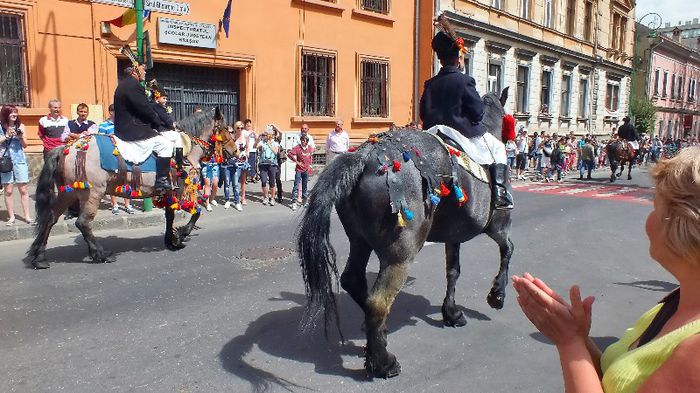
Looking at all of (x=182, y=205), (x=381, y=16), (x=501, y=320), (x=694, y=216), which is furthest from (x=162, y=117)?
(x=381, y=16)

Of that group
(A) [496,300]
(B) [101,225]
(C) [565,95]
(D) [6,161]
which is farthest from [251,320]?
(C) [565,95]

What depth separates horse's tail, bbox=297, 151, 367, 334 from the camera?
11.8 ft

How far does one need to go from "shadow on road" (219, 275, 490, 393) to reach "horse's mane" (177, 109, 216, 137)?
3286mm

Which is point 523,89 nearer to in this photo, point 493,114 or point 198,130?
point 198,130

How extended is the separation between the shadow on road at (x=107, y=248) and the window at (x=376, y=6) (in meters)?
12.3

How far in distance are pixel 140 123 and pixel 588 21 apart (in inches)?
1226

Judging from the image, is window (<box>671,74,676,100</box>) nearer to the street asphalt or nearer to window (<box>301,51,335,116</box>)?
window (<box>301,51,335,116</box>)

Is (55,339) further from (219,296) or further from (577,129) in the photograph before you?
(577,129)

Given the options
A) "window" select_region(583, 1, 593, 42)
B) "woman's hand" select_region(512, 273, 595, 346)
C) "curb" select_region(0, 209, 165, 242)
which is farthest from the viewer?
"window" select_region(583, 1, 593, 42)

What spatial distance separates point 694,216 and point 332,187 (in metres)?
2.47

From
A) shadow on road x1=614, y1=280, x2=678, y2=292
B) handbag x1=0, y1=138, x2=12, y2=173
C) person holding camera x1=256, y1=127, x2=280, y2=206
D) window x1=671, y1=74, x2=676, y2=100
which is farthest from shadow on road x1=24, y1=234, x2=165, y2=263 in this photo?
window x1=671, y1=74, x2=676, y2=100

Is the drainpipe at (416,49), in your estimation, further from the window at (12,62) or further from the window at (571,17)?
the window at (571,17)

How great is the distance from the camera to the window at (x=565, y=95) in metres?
29.0

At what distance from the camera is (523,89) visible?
25656mm
